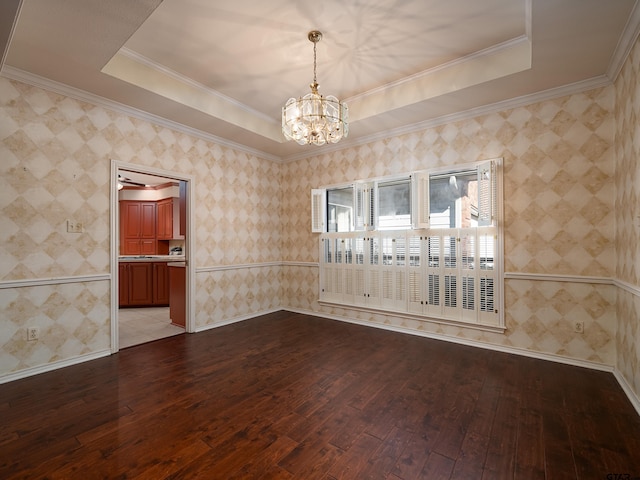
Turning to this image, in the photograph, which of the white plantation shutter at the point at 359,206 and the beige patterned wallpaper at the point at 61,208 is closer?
the beige patterned wallpaper at the point at 61,208

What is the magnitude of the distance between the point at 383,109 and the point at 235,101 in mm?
2006

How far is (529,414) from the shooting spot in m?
2.20

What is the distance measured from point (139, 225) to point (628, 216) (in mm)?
8564

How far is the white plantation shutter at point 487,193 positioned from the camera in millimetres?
3457

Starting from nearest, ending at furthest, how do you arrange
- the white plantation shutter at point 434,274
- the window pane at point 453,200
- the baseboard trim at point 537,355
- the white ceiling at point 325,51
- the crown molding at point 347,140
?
the white ceiling at point 325,51 < the baseboard trim at point 537,355 < the crown molding at point 347,140 < the window pane at point 453,200 < the white plantation shutter at point 434,274

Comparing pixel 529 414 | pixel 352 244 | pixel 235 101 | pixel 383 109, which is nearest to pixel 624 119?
pixel 383 109

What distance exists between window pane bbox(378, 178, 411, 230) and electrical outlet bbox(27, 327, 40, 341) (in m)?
4.14

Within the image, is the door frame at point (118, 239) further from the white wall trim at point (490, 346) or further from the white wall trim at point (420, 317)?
the white wall trim at point (490, 346)

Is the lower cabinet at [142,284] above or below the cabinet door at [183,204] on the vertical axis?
below

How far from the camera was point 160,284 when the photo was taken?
5.98 meters

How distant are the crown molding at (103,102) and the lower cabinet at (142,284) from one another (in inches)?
119

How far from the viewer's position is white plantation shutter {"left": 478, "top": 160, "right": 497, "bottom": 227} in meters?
3.46

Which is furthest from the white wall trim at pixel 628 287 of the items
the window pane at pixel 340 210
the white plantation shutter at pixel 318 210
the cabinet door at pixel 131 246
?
the cabinet door at pixel 131 246

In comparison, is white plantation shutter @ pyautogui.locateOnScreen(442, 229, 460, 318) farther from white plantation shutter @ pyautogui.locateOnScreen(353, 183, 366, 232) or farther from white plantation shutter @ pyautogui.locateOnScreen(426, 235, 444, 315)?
white plantation shutter @ pyautogui.locateOnScreen(353, 183, 366, 232)
